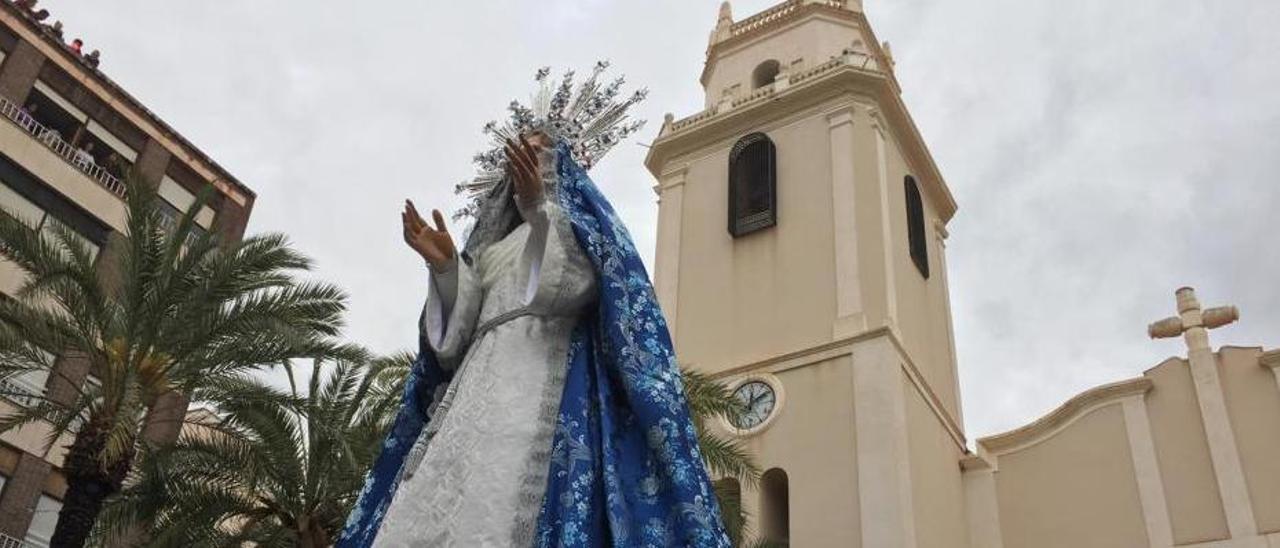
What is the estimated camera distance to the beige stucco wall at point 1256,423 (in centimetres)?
1519

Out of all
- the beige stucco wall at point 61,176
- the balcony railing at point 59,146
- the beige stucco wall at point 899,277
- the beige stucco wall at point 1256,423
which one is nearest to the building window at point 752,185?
the beige stucco wall at point 899,277

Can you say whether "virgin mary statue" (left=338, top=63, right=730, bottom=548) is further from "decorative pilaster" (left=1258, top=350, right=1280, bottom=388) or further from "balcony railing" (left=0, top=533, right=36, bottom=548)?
"balcony railing" (left=0, top=533, right=36, bottom=548)

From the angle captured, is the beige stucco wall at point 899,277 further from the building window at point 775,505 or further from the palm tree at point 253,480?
the palm tree at point 253,480

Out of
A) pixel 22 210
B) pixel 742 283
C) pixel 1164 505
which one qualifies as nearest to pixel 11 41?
pixel 22 210

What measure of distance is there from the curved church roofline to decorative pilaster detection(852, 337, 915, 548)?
7.18 feet

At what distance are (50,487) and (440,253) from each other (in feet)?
62.2

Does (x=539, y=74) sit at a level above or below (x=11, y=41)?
below

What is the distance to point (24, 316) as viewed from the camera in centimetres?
1202

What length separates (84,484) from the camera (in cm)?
1130

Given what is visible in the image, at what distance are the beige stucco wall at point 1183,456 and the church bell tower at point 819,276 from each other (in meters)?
2.85

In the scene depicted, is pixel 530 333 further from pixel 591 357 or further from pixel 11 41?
pixel 11 41

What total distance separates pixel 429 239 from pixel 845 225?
1498 centimetres

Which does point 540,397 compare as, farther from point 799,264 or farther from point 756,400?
point 799,264

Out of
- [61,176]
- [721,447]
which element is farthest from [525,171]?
[61,176]
